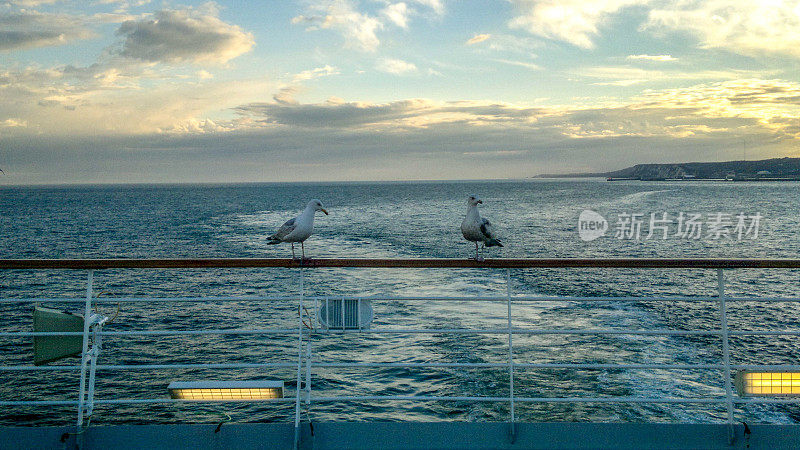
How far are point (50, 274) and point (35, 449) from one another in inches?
728

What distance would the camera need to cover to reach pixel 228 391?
2.25 meters

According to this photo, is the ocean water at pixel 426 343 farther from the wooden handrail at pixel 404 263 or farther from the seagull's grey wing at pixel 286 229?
the seagull's grey wing at pixel 286 229

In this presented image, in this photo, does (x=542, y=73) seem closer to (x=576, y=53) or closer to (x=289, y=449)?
(x=576, y=53)

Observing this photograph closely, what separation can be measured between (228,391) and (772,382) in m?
2.36

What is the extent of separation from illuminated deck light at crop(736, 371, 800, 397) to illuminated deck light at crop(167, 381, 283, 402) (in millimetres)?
2040

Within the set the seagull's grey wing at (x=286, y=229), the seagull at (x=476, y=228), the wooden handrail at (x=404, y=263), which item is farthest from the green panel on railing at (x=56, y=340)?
the seagull at (x=476, y=228)

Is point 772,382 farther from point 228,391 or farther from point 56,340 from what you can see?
point 56,340

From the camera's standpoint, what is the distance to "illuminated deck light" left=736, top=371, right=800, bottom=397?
2.26 m

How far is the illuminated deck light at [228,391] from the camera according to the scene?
223 cm

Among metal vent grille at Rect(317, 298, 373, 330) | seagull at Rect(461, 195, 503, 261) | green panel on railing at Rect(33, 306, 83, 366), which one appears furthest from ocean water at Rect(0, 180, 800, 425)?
seagull at Rect(461, 195, 503, 261)

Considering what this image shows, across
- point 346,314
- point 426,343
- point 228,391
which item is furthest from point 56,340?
point 426,343

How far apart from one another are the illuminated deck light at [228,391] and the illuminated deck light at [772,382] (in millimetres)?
2040

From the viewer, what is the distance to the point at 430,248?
22359 millimetres

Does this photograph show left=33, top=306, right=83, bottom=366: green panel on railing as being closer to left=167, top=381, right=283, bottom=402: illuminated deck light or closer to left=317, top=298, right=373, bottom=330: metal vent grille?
left=167, top=381, right=283, bottom=402: illuminated deck light
